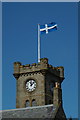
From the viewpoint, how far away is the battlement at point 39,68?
Result: 96500 millimetres

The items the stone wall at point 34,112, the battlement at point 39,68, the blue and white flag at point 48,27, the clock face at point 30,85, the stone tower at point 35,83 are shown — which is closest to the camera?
the stone wall at point 34,112

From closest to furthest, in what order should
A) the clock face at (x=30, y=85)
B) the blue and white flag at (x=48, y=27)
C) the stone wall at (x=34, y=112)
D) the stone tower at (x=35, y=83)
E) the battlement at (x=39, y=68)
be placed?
the stone wall at (x=34, y=112) < the blue and white flag at (x=48, y=27) < the stone tower at (x=35, y=83) < the battlement at (x=39, y=68) < the clock face at (x=30, y=85)

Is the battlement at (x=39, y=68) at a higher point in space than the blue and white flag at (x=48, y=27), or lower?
lower

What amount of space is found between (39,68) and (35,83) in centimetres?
299

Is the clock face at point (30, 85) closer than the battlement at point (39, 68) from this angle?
No

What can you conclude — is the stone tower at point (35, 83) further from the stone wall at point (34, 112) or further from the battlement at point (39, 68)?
the stone wall at point (34, 112)

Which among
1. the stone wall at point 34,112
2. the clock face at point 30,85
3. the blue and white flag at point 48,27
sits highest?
the blue and white flag at point 48,27

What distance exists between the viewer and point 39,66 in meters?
97.0

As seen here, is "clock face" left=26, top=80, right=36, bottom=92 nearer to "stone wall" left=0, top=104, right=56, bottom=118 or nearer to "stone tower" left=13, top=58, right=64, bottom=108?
"stone tower" left=13, top=58, right=64, bottom=108

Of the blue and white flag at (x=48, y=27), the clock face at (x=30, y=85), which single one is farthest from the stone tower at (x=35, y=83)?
the blue and white flag at (x=48, y=27)

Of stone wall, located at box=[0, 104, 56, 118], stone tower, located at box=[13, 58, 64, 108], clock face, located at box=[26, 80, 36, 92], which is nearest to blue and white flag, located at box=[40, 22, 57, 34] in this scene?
stone tower, located at box=[13, 58, 64, 108]

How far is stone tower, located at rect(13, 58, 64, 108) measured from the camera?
95.6m

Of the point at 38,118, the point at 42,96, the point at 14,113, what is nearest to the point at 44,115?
the point at 38,118

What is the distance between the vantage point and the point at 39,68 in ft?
318
